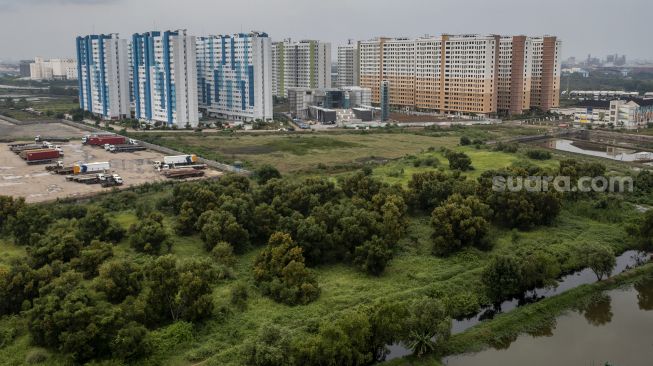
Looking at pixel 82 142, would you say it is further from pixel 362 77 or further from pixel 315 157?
pixel 362 77

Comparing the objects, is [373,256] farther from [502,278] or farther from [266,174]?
[266,174]

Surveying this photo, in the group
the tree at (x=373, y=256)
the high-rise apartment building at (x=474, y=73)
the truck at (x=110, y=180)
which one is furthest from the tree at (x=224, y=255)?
the high-rise apartment building at (x=474, y=73)

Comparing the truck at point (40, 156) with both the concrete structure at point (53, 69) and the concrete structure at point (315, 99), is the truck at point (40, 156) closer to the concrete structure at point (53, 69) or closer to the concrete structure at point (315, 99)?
the concrete structure at point (315, 99)

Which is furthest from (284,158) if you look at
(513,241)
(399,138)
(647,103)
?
(647,103)

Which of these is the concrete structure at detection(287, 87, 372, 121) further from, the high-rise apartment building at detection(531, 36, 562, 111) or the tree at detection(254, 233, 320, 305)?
the tree at detection(254, 233, 320, 305)

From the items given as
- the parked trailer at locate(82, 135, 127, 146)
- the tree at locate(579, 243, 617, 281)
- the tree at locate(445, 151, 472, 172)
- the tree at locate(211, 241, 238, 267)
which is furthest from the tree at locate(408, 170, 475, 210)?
the parked trailer at locate(82, 135, 127, 146)
